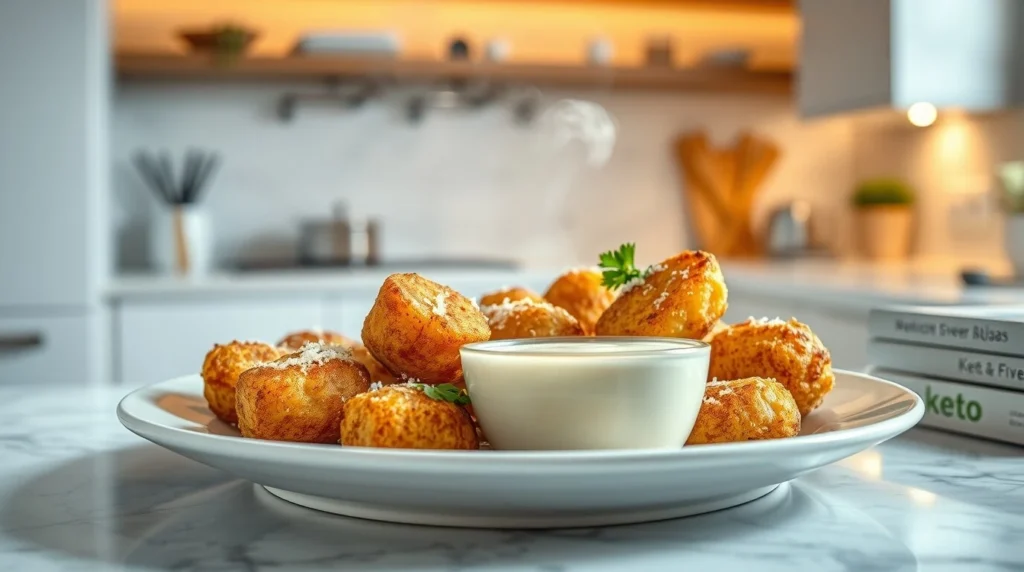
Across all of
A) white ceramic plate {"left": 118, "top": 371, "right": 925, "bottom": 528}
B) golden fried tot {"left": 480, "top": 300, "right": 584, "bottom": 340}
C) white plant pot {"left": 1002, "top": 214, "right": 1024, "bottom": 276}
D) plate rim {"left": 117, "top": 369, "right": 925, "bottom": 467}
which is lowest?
white ceramic plate {"left": 118, "top": 371, "right": 925, "bottom": 528}

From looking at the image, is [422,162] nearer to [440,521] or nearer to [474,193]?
[474,193]

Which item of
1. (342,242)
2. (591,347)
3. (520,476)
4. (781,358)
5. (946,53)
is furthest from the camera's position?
(342,242)

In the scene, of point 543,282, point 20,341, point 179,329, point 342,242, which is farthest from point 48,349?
point 543,282

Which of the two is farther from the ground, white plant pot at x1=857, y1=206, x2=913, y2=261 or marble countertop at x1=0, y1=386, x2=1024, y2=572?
white plant pot at x1=857, y1=206, x2=913, y2=261

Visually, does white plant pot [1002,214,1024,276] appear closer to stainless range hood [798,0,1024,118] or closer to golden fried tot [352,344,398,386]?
stainless range hood [798,0,1024,118]

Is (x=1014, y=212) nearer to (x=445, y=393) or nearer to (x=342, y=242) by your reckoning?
(x=342, y=242)

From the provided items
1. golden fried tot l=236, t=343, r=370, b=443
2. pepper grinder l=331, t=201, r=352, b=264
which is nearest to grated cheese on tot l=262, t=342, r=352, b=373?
golden fried tot l=236, t=343, r=370, b=443
